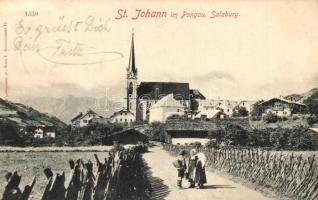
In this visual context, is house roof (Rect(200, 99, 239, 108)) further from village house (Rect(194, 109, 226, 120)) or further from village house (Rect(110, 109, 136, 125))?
village house (Rect(110, 109, 136, 125))

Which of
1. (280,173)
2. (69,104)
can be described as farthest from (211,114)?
(69,104)

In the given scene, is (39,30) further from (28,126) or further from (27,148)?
(27,148)

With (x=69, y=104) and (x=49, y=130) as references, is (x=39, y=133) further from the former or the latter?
(x=69, y=104)

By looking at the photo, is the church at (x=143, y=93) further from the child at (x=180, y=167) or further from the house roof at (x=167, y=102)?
the child at (x=180, y=167)

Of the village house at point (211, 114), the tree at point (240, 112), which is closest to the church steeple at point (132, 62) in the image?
the tree at point (240, 112)

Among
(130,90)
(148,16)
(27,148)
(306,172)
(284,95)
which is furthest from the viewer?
(27,148)

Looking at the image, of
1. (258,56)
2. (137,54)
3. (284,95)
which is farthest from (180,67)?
(284,95)
